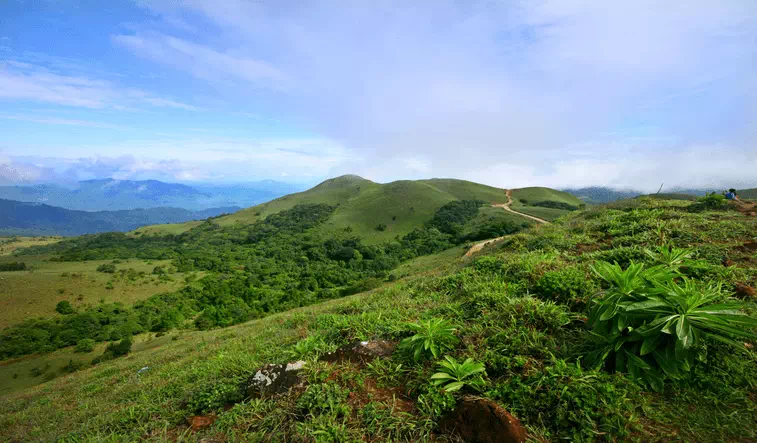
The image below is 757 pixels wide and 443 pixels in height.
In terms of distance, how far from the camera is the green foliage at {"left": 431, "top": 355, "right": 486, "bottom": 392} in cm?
330

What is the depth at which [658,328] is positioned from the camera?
117 inches

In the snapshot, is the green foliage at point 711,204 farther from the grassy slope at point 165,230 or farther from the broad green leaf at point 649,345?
the grassy slope at point 165,230

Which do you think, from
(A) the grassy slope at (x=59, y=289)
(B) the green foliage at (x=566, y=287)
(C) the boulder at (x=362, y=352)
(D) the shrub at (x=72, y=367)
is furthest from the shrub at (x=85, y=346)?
(B) the green foliage at (x=566, y=287)

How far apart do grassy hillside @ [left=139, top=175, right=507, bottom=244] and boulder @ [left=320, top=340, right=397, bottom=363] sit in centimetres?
8024

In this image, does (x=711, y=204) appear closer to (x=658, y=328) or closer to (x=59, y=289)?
(x=658, y=328)

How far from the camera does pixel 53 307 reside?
50969mm

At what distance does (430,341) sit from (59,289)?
80.5m

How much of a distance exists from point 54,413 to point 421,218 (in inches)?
3398

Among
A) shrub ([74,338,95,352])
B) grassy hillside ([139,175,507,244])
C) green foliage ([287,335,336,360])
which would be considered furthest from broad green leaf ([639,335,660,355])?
grassy hillside ([139,175,507,244])

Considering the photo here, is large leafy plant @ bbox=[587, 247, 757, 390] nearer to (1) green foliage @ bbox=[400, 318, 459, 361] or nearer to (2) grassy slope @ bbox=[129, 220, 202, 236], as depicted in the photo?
(1) green foliage @ bbox=[400, 318, 459, 361]

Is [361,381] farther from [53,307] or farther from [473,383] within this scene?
[53,307]

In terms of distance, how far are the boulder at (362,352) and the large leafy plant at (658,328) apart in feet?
8.67

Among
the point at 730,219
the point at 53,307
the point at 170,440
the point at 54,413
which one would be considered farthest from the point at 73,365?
the point at 730,219

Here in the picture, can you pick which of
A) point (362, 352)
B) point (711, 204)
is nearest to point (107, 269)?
point (362, 352)
